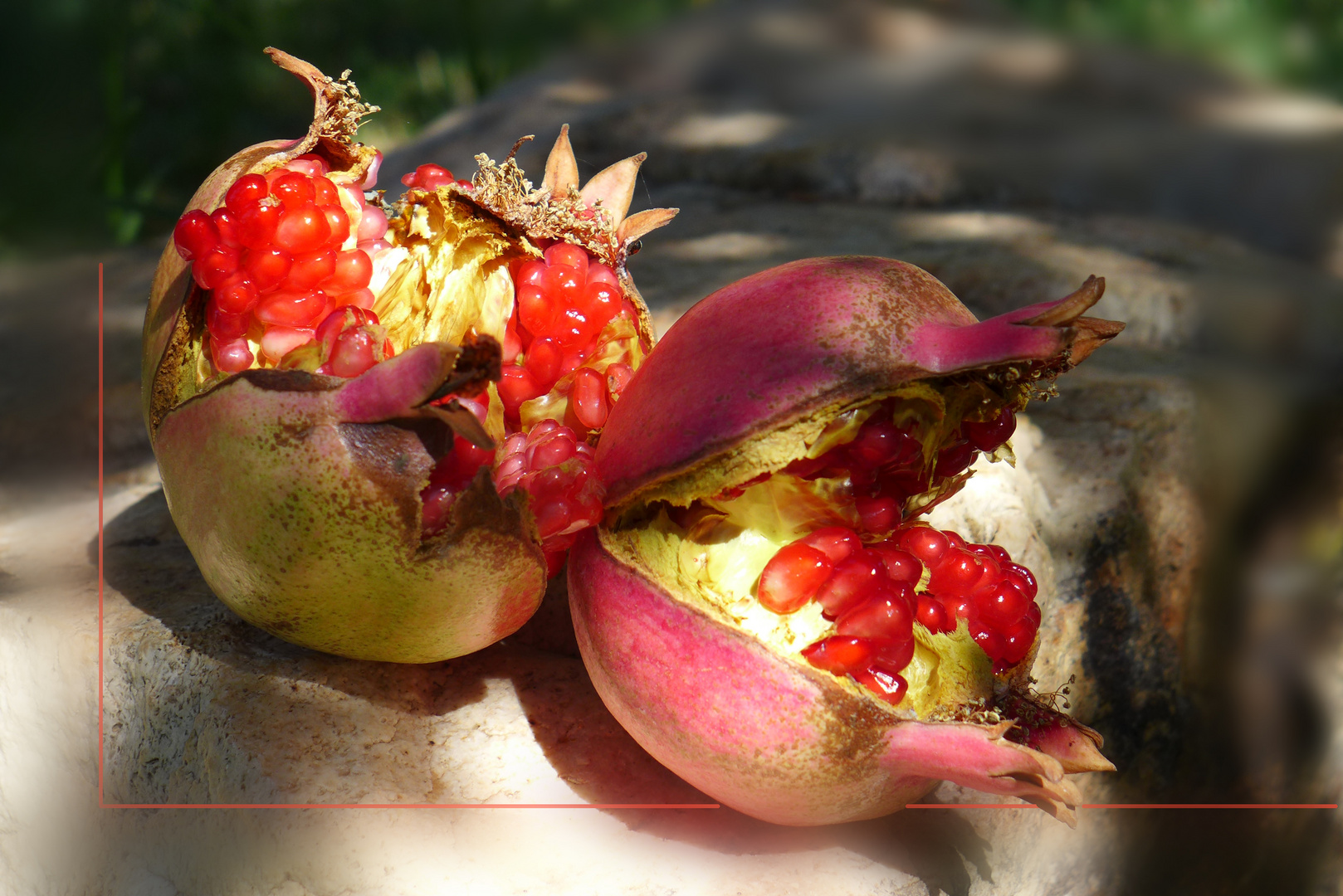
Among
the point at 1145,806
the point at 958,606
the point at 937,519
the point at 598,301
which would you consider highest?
the point at 598,301

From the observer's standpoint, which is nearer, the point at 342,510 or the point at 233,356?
the point at 342,510

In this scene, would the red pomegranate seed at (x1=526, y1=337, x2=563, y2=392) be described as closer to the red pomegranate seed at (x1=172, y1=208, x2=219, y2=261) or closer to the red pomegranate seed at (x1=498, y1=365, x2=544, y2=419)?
the red pomegranate seed at (x1=498, y1=365, x2=544, y2=419)

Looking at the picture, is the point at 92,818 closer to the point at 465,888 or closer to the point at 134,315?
the point at 465,888

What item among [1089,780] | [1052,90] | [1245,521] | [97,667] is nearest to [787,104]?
[1052,90]

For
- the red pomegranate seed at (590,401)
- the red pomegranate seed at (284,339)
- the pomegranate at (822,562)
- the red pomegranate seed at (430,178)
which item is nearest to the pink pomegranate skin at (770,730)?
the pomegranate at (822,562)

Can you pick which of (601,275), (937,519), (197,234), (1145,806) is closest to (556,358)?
(601,275)

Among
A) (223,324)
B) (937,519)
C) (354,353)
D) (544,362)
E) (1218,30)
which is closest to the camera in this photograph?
(354,353)

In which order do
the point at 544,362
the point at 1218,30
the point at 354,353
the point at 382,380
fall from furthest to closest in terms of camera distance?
1. the point at 1218,30
2. the point at 544,362
3. the point at 354,353
4. the point at 382,380

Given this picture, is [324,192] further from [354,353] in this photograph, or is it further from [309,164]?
[354,353]

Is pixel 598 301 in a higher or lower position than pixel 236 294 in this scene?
lower
